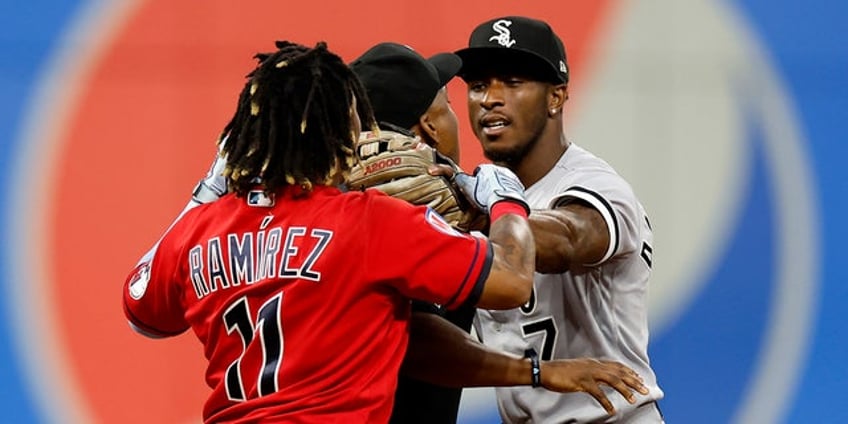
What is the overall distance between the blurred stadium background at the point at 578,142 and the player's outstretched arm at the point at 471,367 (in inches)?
63.6

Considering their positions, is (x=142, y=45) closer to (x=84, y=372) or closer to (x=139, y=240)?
(x=139, y=240)

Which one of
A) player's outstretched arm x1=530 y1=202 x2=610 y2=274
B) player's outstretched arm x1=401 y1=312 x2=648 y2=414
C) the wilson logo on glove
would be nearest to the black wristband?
player's outstretched arm x1=401 y1=312 x2=648 y2=414

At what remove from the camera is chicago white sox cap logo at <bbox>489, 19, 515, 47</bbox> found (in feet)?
8.31

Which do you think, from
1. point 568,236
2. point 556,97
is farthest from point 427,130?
point 568,236

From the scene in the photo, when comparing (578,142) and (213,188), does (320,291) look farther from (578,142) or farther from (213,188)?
(578,142)

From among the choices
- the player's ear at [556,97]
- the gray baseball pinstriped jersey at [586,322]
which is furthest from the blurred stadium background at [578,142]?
the gray baseball pinstriped jersey at [586,322]

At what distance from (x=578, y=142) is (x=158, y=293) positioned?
2.15 meters

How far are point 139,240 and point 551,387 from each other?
5.98 feet

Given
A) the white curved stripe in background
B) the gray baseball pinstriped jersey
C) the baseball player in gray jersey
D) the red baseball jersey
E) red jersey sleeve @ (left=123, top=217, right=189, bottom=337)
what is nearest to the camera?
the red baseball jersey

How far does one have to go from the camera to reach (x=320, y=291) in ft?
5.88

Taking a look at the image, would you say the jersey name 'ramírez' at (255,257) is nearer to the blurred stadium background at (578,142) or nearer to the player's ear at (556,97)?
the player's ear at (556,97)

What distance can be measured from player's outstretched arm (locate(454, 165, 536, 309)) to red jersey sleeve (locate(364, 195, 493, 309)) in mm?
26

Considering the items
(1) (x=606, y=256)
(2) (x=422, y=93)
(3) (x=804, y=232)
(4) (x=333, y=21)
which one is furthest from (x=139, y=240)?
(3) (x=804, y=232)

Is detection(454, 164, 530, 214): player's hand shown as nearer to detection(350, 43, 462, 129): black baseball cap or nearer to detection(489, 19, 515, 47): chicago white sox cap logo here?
detection(350, 43, 462, 129): black baseball cap
